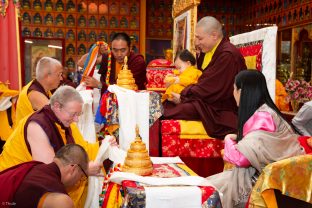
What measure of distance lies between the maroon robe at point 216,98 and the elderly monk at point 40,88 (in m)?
1.04

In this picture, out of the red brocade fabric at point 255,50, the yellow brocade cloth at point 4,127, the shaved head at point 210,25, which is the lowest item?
the yellow brocade cloth at point 4,127

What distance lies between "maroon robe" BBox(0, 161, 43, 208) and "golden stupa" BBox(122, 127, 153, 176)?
0.49 metres

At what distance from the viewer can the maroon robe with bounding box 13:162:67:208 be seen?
168cm

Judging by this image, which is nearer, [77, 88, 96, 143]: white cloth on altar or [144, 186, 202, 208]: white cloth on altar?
[144, 186, 202, 208]: white cloth on altar

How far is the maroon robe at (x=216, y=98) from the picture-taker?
343cm

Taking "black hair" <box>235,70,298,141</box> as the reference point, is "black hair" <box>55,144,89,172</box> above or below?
below

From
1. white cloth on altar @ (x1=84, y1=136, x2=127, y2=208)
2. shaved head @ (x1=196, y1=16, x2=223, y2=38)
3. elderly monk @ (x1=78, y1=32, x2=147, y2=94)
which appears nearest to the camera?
white cloth on altar @ (x1=84, y1=136, x2=127, y2=208)

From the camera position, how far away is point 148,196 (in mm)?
1876

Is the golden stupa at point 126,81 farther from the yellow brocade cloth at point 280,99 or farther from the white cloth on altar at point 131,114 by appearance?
the yellow brocade cloth at point 280,99

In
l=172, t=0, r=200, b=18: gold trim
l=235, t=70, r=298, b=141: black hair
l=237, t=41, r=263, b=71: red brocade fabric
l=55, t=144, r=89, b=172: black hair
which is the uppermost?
l=172, t=0, r=200, b=18: gold trim

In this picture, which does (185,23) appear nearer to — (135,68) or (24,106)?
(135,68)

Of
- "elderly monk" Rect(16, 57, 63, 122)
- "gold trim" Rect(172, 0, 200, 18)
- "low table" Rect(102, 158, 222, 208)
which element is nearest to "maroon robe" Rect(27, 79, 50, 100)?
"elderly monk" Rect(16, 57, 63, 122)

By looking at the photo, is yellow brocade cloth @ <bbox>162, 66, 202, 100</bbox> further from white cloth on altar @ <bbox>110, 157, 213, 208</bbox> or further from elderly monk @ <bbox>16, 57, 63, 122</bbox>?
white cloth on altar @ <bbox>110, 157, 213, 208</bbox>

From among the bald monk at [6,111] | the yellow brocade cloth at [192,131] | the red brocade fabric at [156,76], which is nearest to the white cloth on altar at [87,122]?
the yellow brocade cloth at [192,131]
